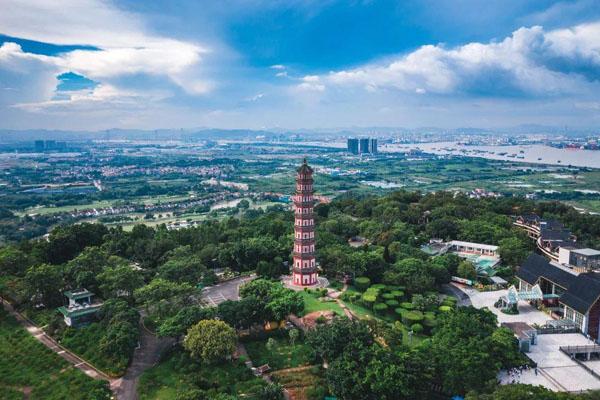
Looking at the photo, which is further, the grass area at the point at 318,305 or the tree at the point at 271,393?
the grass area at the point at 318,305

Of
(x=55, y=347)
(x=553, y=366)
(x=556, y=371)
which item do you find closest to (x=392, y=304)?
(x=553, y=366)

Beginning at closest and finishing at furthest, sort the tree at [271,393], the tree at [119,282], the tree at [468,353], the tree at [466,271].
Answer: the tree at [271,393]
the tree at [468,353]
the tree at [119,282]
the tree at [466,271]

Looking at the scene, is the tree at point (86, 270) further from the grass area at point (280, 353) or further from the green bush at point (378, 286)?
the green bush at point (378, 286)

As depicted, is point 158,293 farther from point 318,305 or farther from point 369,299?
point 369,299

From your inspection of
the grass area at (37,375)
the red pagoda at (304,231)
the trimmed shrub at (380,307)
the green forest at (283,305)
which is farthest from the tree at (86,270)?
the trimmed shrub at (380,307)

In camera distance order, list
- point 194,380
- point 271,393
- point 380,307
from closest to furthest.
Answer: point 271,393 < point 194,380 < point 380,307

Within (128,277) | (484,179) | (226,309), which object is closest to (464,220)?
(226,309)
